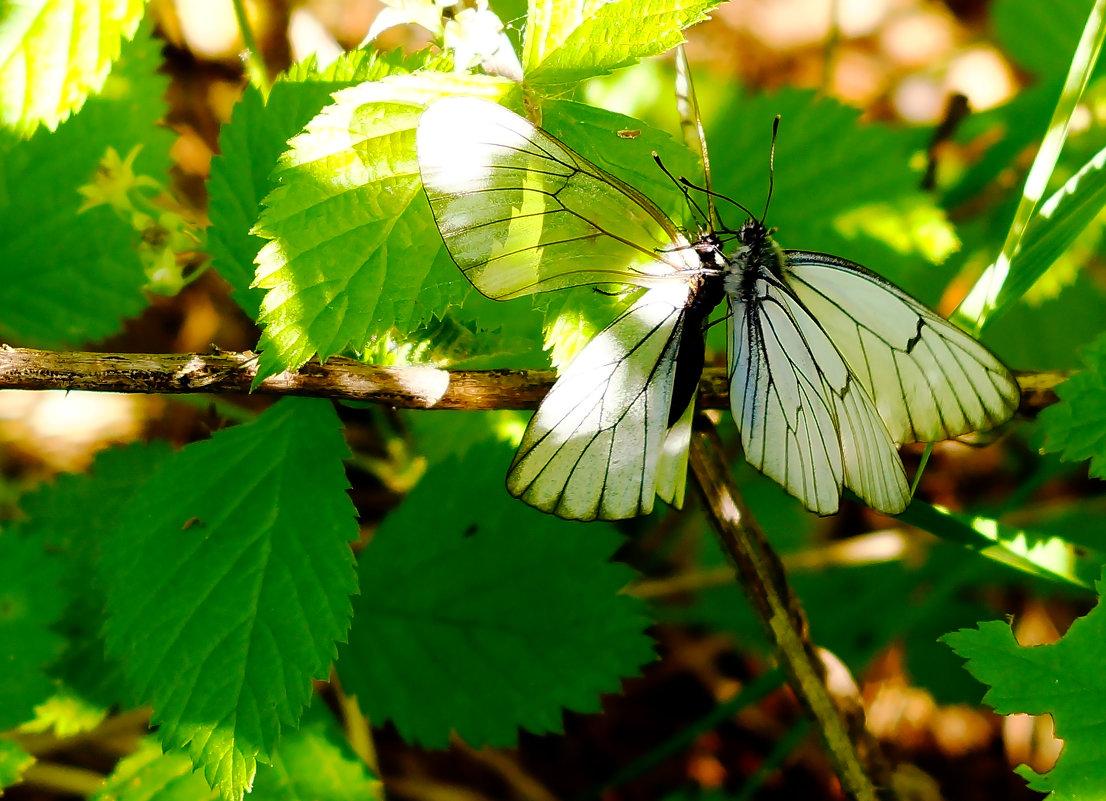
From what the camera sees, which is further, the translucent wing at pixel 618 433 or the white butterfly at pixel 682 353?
the translucent wing at pixel 618 433

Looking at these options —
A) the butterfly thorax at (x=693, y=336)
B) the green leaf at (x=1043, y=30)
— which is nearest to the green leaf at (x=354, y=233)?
the butterfly thorax at (x=693, y=336)

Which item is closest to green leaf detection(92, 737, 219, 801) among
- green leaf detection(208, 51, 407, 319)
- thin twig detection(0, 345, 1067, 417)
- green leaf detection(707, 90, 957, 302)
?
thin twig detection(0, 345, 1067, 417)

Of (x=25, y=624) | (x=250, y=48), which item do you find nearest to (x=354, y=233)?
(x=250, y=48)

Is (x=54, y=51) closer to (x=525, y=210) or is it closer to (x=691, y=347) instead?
(x=525, y=210)

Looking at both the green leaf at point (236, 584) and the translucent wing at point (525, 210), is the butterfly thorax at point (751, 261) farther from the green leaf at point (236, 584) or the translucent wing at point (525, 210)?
the green leaf at point (236, 584)

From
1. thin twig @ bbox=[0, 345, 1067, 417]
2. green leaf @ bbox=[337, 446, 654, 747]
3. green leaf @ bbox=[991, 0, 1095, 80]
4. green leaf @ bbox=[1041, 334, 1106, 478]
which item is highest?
green leaf @ bbox=[991, 0, 1095, 80]

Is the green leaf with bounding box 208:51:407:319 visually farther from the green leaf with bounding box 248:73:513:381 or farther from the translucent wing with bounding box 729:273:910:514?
the translucent wing with bounding box 729:273:910:514
